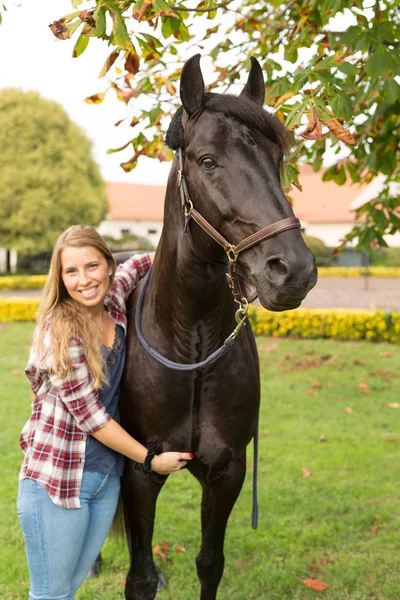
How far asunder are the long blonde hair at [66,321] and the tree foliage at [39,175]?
80.5ft

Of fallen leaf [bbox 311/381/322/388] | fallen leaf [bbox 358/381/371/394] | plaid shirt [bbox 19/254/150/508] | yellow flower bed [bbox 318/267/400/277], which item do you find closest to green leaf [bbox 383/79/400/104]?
plaid shirt [bbox 19/254/150/508]

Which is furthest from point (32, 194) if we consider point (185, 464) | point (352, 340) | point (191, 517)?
point (185, 464)

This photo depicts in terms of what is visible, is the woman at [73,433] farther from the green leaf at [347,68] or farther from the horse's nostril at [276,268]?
the green leaf at [347,68]

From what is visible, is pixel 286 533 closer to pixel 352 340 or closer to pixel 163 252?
pixel 163 252

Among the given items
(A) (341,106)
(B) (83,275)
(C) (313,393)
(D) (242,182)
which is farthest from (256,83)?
(C) (313,393)

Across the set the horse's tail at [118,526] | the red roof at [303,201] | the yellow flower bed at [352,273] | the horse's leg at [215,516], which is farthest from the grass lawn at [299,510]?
the red roof at [303,201]

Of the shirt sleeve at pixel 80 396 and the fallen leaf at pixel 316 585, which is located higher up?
the shirt sleeve at pixel 80 396

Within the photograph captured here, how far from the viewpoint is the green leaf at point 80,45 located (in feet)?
7.25

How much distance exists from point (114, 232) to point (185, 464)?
1614 inches

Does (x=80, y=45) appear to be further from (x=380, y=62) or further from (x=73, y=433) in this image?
(x=73, y=433)

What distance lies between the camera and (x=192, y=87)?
192 cm

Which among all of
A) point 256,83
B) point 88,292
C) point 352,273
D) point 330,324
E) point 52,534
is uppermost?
point 352,273

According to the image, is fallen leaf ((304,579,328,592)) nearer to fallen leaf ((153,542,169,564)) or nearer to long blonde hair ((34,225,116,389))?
fallen leaf ((153,542,169,564))

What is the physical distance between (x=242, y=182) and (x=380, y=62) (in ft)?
3.72
